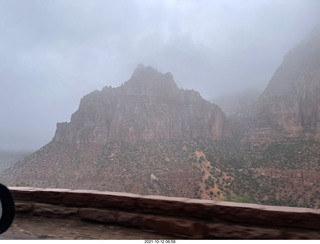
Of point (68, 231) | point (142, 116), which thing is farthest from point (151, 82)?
point (68, 231)

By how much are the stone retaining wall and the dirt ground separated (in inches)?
3.6

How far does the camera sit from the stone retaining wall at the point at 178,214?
8.64 ft

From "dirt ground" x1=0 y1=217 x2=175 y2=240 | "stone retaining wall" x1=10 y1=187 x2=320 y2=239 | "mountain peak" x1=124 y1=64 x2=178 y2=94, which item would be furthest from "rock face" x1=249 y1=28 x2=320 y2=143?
"dirt ground" x1=0 y1=217 x2=175 y2=240

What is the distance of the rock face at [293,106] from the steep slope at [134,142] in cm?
1086

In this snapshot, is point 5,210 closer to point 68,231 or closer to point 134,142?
point 68,231

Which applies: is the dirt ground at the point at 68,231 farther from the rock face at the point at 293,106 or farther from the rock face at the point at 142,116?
the rock face at the point at 142,116

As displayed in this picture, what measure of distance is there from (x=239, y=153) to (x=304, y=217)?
51449mm

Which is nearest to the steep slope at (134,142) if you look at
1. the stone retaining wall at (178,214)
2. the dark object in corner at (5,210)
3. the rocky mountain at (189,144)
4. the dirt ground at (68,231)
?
the rocky mountain at (189,144)

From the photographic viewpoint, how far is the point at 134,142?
57.6 meters

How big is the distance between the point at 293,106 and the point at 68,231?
69437 mm

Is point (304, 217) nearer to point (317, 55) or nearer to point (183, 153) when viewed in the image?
point (183, 153)

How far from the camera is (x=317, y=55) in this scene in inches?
2616

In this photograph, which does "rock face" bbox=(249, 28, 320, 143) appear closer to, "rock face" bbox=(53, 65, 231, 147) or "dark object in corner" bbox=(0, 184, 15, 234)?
"rock face" bbox=(53, 65, 231, 147)

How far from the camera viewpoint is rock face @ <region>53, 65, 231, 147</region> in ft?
204
